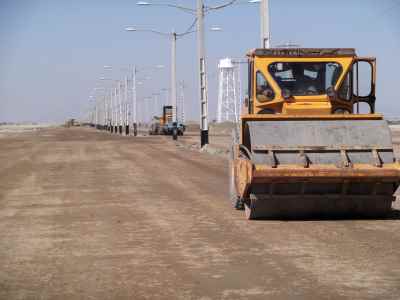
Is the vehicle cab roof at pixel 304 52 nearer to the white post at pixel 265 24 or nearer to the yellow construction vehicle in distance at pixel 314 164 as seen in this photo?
the yellow construction vehicle in distance at pixel 314 164

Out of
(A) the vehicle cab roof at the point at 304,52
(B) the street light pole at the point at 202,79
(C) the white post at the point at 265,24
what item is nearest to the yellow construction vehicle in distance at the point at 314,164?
(A) the vehicle cab roof at the point at 304,52

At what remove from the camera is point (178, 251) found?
9055 millimetres

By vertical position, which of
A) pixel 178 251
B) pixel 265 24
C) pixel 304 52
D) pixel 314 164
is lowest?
pixel 178 251

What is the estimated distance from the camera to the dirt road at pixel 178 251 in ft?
23.3

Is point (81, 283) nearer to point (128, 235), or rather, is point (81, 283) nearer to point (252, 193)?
point (128, 235)

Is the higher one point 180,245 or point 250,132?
point 250,132

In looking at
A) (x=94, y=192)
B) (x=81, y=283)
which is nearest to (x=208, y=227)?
(x=81, y=283)

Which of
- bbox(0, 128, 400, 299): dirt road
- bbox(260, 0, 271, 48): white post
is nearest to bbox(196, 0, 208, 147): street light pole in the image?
bbox(260, 0, 271, 48): white post

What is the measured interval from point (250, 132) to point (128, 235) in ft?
8.03

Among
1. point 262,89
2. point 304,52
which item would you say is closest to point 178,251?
point 262,89

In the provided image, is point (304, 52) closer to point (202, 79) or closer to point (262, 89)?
point (262, 89)

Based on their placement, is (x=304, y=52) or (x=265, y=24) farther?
(x=265, y=24)

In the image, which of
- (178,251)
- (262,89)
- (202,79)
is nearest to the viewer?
(178,251)

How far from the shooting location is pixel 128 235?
1030 centimetres
